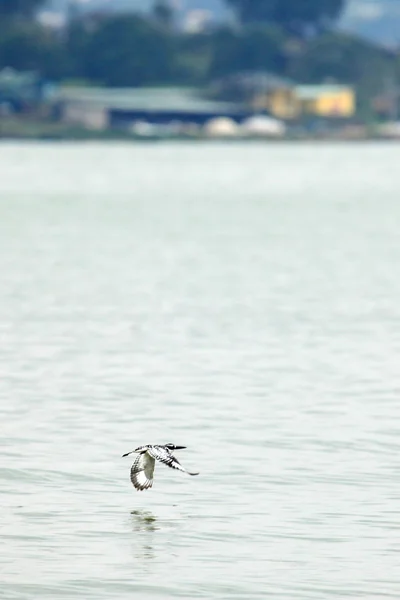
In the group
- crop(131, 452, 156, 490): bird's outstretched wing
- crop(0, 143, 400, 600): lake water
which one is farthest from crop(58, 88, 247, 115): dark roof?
crop(131, 452, 156, 490): bird's outstretched wing

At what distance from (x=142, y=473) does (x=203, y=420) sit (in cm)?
552

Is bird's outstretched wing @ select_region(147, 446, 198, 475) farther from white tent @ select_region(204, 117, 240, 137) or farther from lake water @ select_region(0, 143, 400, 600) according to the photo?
white tent @ select_region(204, 117, 240, 137)

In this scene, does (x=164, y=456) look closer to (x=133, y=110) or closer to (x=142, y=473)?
(x=142, y=473)

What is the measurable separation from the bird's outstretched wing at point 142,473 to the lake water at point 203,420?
1.18 feet

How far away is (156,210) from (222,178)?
36549 millimetres

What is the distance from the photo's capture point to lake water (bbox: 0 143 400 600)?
15195 mm

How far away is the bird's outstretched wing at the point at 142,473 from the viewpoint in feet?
53.6

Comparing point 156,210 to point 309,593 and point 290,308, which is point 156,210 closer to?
point 290,308

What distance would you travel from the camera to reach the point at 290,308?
1405 inches

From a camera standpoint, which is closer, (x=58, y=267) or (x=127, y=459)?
(x=127, y=459)

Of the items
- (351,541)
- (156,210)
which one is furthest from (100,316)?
(156,210)

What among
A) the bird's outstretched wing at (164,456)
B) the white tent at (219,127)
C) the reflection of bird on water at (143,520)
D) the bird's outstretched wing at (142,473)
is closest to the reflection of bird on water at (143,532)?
the reflection of bird on water at (143,520)

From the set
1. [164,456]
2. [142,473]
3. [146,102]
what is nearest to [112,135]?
[146,102]

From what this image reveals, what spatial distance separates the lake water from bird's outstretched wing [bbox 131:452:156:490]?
361 mm
